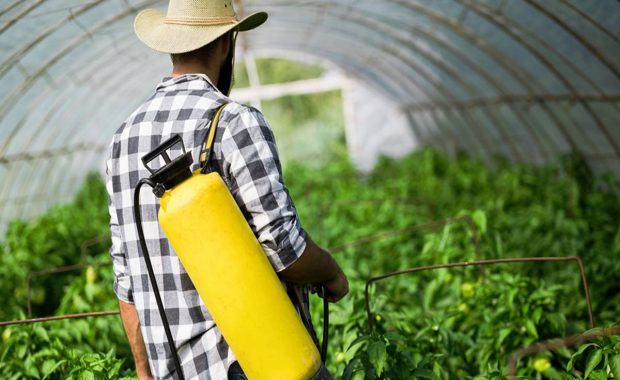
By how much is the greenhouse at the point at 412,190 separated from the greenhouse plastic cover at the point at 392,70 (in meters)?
0.03

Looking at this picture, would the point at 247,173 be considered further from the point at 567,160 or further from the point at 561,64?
the point at 567,160

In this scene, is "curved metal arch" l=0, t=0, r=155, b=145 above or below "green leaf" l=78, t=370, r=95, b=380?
above

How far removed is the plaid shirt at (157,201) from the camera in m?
2.14

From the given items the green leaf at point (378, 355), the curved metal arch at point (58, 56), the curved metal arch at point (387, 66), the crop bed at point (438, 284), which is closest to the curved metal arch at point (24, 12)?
the curved metal arch at point (58, 56)

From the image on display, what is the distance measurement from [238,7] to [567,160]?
424 cm

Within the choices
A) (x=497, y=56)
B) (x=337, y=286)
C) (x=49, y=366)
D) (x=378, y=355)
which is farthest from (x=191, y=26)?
(x=497, y=56)

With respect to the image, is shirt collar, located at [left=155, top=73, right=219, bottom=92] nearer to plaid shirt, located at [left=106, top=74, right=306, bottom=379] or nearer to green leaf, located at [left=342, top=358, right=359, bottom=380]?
plaid shirt, located at [left=106, top=74, right=306, bottom=379]

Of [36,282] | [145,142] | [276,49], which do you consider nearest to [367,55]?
[276,49]

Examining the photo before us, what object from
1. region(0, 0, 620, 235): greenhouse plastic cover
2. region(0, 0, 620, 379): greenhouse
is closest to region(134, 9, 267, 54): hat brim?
region(0, 0, 620, 379): greenhouse

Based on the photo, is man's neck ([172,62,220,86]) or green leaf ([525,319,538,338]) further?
green leaf ([525,319,538,338])

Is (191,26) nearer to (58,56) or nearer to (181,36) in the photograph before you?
(181,36)

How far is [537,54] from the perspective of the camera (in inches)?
302

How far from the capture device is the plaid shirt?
2.14 m

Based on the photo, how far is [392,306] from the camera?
176 inches
